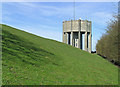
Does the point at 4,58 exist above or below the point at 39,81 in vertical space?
above

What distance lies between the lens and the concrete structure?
62.7 m

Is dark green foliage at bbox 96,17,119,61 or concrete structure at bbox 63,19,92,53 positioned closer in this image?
dark green foliage at bbox 96,17,119,61

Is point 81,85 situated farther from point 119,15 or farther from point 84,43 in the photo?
point 84,43

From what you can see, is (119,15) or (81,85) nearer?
(81,85)

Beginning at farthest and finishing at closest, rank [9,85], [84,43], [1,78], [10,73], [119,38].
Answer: [84,43]
[119,38]
[10,73]
[1,78]
[9,85]

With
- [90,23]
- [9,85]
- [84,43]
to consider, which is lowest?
[84,43]

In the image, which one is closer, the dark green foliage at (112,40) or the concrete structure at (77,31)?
the dark green foliage at (112,40)

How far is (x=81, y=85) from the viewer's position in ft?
44.3

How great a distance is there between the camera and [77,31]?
62875mm

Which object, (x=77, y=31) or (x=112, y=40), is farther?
(x=77, y=31)

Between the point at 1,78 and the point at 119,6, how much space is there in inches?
776

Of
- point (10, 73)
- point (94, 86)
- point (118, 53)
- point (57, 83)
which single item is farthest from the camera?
point (118, 53)

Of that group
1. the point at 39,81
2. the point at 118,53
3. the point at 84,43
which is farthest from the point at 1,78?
the point at 84,43

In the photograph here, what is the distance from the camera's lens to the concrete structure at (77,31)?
62688 mm
